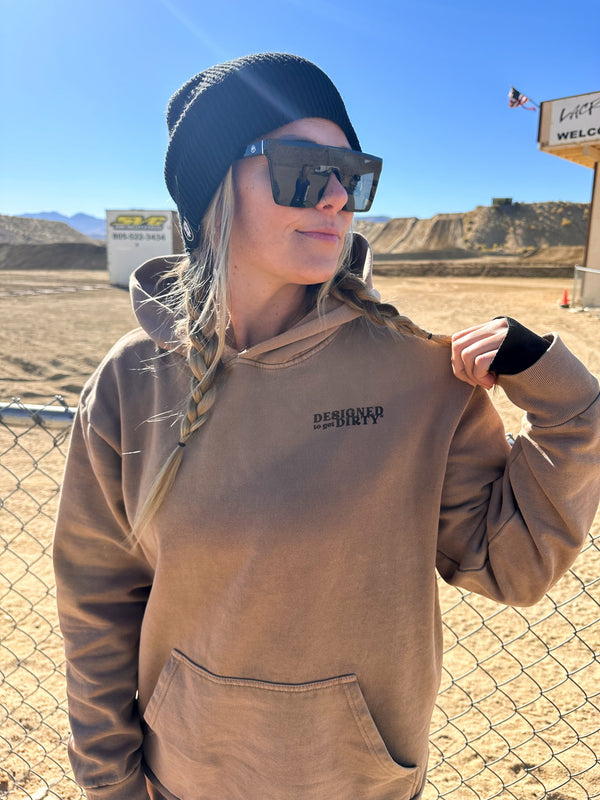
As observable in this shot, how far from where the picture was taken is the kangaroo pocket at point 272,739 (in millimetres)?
1180

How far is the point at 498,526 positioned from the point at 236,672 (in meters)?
0.58

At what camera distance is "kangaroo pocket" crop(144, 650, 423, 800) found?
118 centimetres

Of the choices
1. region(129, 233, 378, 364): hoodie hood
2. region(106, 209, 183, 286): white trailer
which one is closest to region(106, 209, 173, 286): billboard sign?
region(106, 209, 183, 286): white trailer

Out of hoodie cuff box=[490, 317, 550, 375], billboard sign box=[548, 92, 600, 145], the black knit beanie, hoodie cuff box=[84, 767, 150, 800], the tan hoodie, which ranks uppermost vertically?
billboard sign box=[548, 92, 600, 145]

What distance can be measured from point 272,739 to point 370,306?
2.87 feet

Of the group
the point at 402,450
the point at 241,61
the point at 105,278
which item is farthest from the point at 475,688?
the point at 105,278

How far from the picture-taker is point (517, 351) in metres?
1.05

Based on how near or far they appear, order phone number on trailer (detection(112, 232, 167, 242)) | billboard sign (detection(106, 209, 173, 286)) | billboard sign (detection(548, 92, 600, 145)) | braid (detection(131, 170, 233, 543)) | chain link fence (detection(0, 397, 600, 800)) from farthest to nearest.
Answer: phone number on trailer (detection(112, 232, 167, 242)), billboard sign (detection(106, 209, 173, 286)), billboard sign (detection(548, 92, 600, 145)), chain link fence (detection(0, 397, 600, 800)), braid (detection(131, 170, 233, 543))

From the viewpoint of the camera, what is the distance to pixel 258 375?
3.84 ft

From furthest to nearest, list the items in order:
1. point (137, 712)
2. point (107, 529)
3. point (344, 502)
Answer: point (137, 712)
point (107, 529)
point (344, 502)

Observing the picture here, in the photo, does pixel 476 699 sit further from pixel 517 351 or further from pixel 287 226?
pixel 287 226

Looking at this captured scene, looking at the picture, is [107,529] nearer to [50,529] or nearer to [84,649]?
[84,649]

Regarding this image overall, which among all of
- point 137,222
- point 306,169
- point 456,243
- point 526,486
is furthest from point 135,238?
point 456,243

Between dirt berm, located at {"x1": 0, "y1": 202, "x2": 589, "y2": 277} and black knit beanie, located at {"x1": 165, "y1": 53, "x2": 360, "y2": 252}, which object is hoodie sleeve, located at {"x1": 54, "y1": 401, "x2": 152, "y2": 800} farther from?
dirt berm, located at {"x1": 0, "y1": 202, "x2": 589, "y2": 277}
